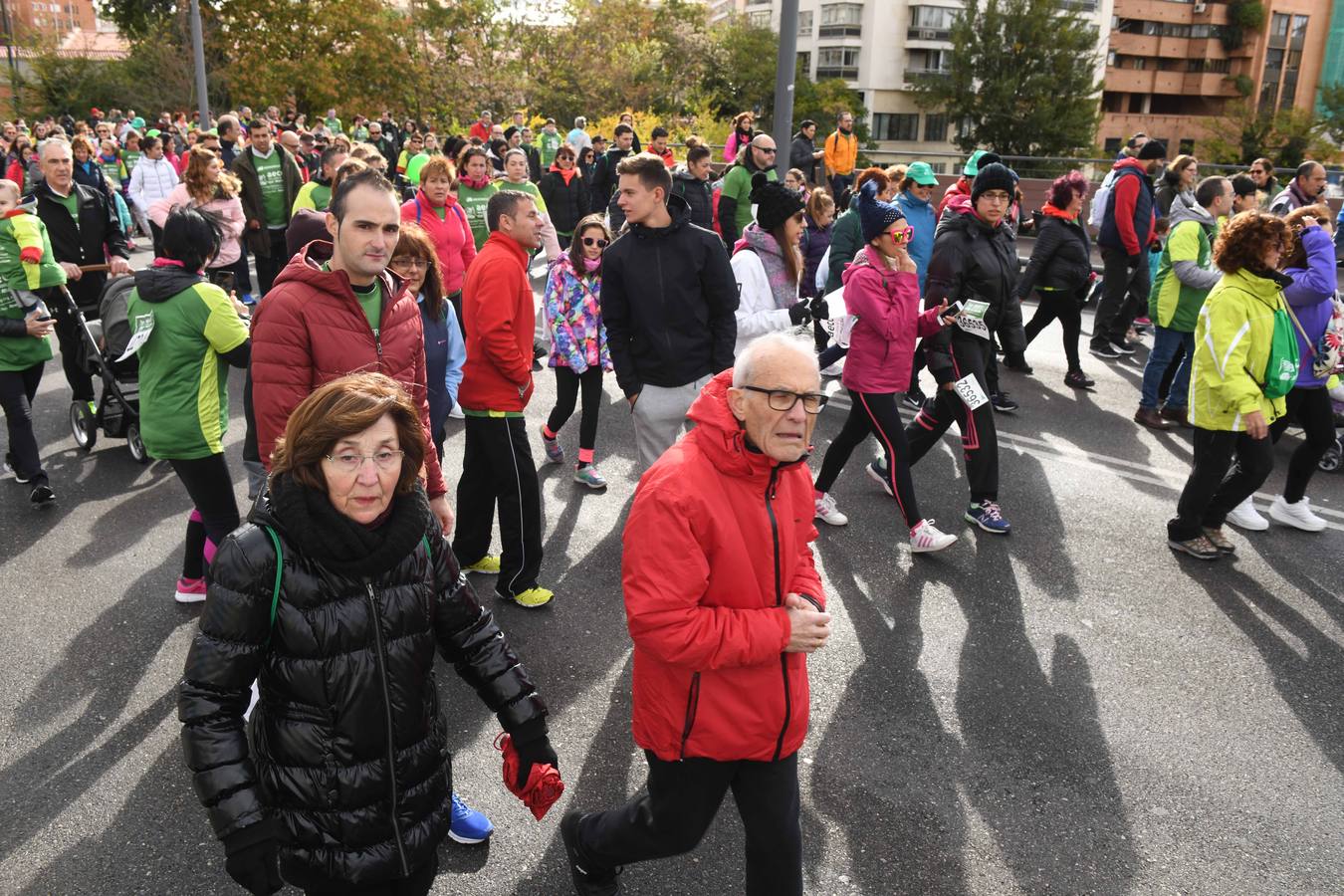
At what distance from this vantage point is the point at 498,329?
493 centimetres

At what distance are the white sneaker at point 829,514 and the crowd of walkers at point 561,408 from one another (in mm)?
14

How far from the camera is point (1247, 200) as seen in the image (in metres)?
9.68

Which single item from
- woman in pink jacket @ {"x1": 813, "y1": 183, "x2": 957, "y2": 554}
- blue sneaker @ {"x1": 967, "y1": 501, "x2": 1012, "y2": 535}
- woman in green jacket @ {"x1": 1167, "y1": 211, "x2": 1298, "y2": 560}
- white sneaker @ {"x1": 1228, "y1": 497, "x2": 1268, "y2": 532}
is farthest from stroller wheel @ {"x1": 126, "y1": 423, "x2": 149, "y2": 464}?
white sneaker @ {"x1": 1228, "y1": 497, "x2": 1268, "y2": 532}

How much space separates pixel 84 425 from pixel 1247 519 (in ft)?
26.3

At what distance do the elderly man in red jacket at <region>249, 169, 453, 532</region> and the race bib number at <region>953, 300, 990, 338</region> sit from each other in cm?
371

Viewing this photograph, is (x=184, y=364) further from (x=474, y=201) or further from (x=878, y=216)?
(x=474, y=201)

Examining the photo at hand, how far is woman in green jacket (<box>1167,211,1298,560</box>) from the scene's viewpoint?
5.50 meters

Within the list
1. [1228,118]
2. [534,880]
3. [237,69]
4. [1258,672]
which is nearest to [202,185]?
[534,880]

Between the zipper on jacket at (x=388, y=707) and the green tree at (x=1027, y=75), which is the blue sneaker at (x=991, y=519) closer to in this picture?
the zipper on jacket at (x=388, y=707)

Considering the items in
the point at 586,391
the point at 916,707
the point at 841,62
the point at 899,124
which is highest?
the point at 841,62

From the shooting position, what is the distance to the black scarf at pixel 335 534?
2314 millimetres

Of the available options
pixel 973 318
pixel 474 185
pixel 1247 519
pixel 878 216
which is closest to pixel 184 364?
pixel 878 216

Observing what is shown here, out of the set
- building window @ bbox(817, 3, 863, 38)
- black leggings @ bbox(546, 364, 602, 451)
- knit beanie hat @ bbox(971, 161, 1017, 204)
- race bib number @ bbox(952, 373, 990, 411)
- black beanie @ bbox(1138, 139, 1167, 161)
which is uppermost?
building window @ bbox(817, 3, 863, 38)

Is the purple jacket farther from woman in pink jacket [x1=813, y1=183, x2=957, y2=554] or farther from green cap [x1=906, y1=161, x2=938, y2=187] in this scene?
green cap [x1=906, y1=161, x2=938, y2=187]
